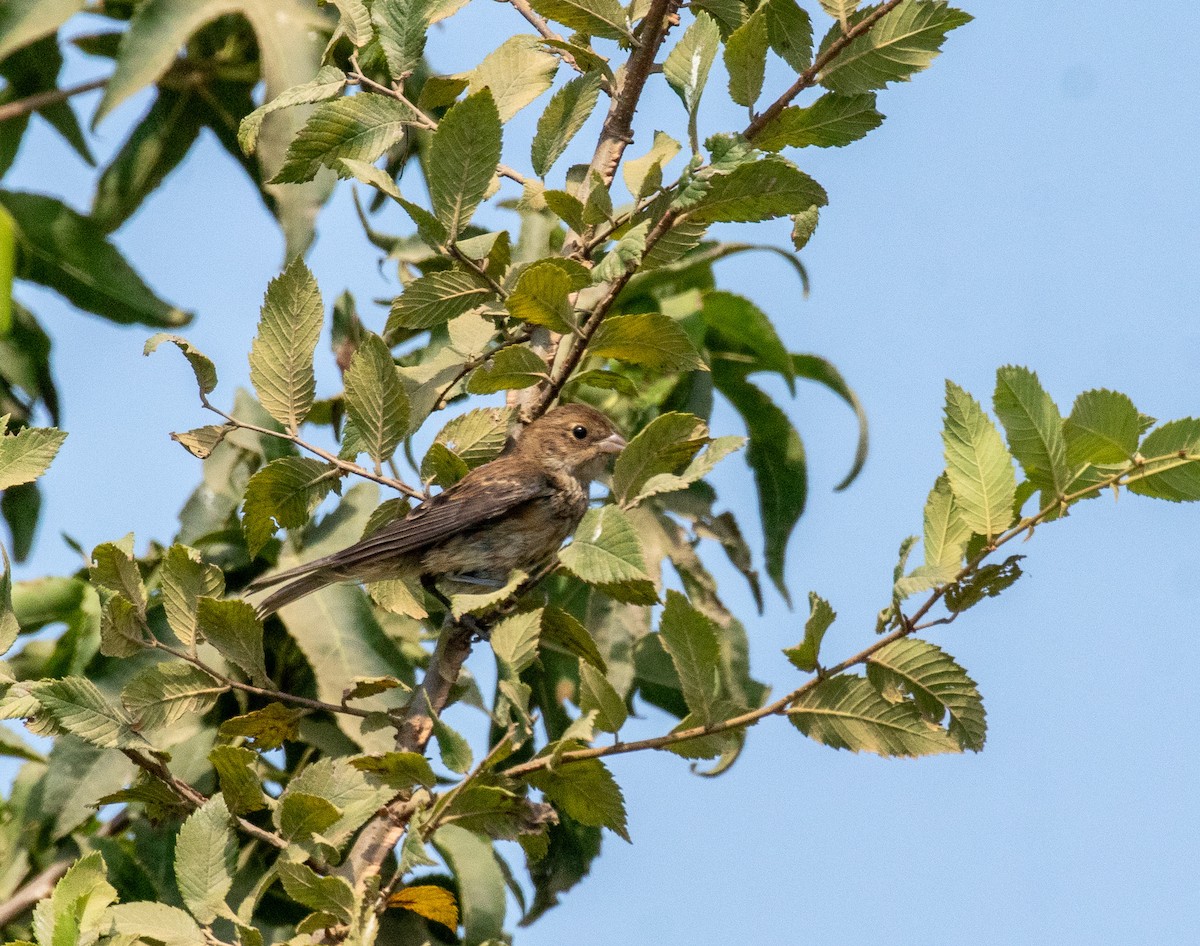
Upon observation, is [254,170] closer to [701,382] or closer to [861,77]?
[701,382]

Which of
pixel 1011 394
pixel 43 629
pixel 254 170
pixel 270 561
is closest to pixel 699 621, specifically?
pixel 1011 394

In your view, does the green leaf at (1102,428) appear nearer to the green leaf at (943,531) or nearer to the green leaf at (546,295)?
the green leaf at (943,531)

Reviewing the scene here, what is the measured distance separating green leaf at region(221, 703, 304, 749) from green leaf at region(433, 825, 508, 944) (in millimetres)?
869

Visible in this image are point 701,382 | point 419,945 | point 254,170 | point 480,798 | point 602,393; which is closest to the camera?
point 480,798

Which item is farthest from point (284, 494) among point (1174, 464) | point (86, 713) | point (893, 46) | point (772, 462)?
point (772, 462)

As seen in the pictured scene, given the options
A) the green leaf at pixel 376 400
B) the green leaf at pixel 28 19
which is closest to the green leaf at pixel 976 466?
the green leaf at pixel 376 400

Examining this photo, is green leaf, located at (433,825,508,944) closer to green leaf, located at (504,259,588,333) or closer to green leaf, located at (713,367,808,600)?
green leaf, located at (504,259,588,333)

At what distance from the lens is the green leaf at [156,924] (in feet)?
9.06

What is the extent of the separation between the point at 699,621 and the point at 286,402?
1.18m

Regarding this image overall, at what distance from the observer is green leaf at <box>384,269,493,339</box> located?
324 centimetres

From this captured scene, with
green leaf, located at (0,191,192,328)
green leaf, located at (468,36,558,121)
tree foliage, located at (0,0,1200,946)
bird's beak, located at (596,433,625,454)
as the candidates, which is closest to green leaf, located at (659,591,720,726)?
tree foliage, located at (0,0,1200,946)

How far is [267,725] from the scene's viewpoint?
3.19 meters

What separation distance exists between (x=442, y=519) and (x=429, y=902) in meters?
1.47

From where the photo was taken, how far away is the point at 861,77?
2.99 metres
